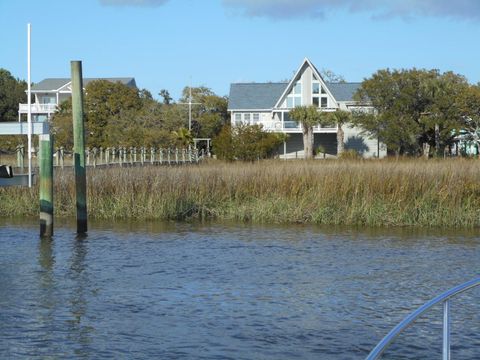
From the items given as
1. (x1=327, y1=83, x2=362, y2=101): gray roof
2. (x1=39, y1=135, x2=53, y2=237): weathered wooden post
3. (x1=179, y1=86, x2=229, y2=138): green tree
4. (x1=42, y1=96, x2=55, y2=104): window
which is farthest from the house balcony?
(x1=39, y1=135, x2=53, y2=237): weathered wooden post

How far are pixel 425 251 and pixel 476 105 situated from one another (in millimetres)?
41485

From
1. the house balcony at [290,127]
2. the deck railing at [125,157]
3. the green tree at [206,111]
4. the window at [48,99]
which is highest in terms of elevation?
the window at [48,99]

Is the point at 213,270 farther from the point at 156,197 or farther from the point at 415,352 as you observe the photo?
the point at 156,197

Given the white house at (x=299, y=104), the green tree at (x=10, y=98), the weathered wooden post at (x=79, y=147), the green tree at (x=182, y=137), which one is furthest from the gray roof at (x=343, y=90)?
the weathered wooden post at (x=79, y=147)

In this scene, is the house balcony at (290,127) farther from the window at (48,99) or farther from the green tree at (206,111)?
the window at (48,99)

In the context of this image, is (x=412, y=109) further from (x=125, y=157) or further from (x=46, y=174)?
(x=46, y=174)

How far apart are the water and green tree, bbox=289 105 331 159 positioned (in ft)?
150

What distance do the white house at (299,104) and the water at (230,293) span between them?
168 feet

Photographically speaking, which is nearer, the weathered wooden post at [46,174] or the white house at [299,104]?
the weathered wooden post at [46,174]

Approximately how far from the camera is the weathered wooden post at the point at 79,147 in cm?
1861

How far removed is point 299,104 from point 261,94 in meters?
5.27

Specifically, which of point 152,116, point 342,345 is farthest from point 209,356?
point 152,116

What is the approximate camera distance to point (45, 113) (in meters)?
88.1

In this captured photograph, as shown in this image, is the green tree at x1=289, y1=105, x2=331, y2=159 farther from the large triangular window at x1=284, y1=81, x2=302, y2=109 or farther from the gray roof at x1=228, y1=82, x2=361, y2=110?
the gray roof at x1=228, y1=82, x2=361, y2=110
